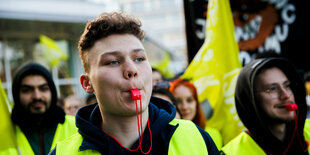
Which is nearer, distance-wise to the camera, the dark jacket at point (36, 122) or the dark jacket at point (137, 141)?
the dark jacket at point (137, 141)

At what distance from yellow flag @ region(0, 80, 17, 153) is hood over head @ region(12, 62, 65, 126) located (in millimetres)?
188

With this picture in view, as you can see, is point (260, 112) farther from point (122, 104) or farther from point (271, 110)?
point (122, 104)

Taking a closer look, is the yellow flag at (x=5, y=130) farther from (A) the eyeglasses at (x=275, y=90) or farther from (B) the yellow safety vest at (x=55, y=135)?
(A) the eyeglasses at (x=275, y=90)

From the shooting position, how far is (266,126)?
2398mm

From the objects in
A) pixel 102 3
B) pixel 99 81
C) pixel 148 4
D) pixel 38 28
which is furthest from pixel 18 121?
pixel 148 4

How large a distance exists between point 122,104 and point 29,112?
2.13 meters

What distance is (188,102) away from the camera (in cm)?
369

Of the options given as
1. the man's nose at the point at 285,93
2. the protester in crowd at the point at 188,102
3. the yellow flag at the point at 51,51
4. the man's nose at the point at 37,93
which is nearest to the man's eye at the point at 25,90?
the man's nose at the point at 37,93

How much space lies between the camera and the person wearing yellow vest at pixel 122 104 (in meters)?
1.52

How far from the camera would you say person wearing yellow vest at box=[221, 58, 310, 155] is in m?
2.35

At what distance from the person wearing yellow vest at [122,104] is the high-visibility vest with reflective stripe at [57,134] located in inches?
53.8

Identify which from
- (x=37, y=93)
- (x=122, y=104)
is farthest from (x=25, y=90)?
(x=122, y=104)

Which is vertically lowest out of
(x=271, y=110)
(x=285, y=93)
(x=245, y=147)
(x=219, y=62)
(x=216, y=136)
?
(x=216, y=136)

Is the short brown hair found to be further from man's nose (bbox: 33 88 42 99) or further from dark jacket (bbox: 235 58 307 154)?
man's nose (bbox: 33 88 42 99)
